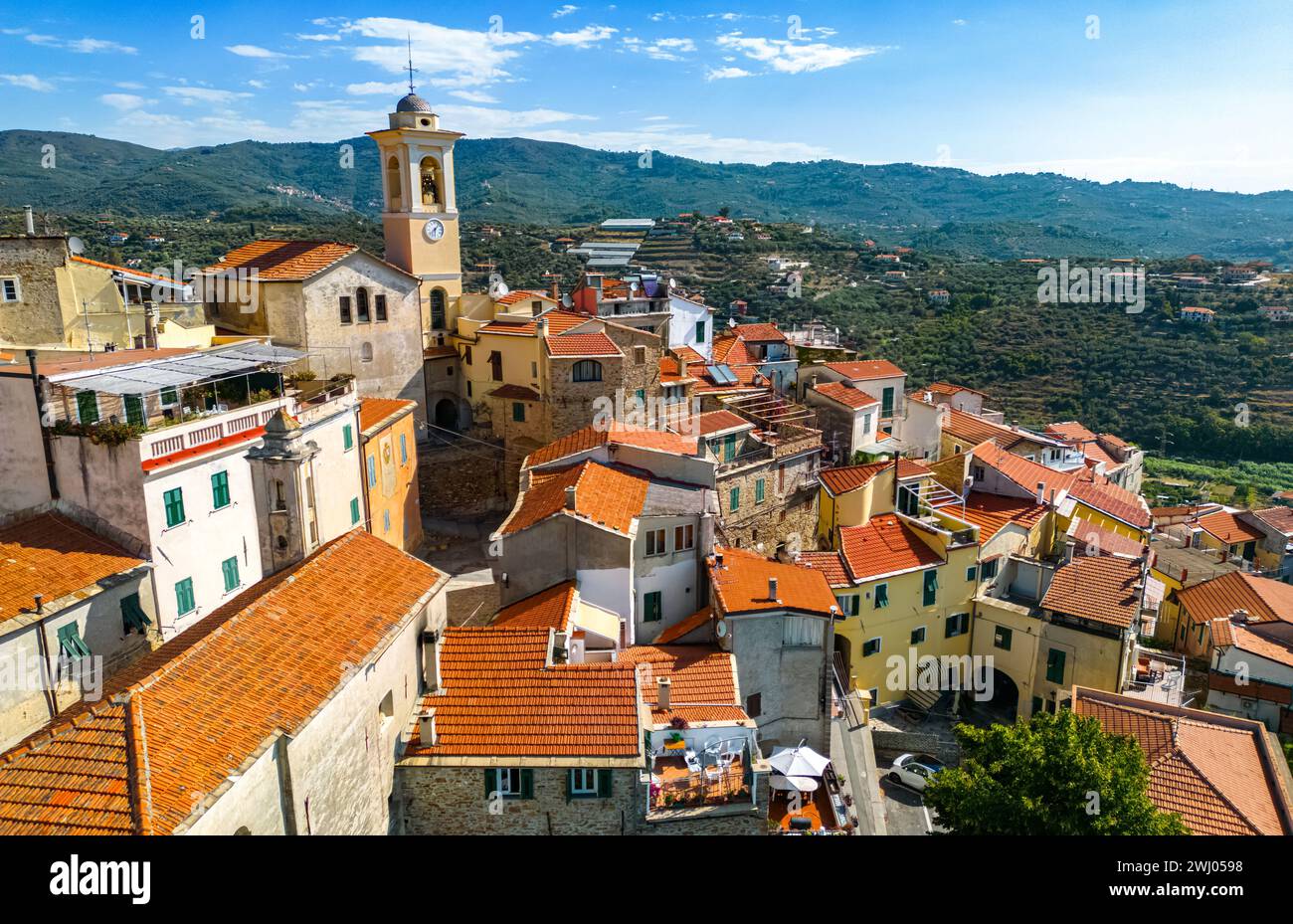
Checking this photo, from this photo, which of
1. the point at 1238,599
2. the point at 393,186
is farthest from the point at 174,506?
the point at 1238,599

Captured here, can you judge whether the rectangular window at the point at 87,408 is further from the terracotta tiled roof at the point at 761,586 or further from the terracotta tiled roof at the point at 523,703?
the terracotta tiled roof at the point at 761,586

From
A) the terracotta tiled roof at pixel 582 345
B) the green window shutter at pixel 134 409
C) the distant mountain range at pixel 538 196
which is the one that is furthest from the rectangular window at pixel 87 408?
the distant mountain range at pixel 538 196

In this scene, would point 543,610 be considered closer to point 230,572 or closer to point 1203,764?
point 230,572

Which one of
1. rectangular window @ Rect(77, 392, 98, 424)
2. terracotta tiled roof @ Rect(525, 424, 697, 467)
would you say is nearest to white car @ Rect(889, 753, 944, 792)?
terracotta tiled roof @ Rect(525, 424, 697, 467)

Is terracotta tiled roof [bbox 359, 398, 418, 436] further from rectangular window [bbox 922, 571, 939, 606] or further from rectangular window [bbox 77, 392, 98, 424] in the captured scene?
rectangular window [bbox 922, 571, 939, 606]

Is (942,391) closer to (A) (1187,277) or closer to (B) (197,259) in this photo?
(B) (197,259)
